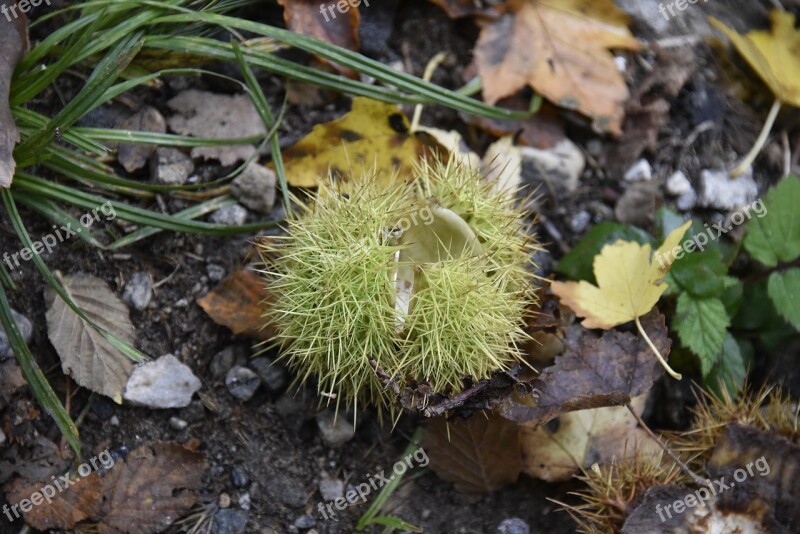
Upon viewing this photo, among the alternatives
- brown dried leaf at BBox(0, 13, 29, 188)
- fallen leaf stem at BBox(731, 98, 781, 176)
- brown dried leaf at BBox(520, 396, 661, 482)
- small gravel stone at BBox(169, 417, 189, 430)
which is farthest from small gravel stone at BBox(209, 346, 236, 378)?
fallen leaf stem at BBox(731, 98, 781, 176)

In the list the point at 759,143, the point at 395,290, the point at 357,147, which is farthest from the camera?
the point at 759,143

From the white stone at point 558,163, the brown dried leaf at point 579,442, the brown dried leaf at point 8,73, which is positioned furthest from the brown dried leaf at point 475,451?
the brown dried leaf at point 8,73

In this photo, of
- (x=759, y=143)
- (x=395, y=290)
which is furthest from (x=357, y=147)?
(x=759, y=143)

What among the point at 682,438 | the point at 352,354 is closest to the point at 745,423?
the point at 682,438

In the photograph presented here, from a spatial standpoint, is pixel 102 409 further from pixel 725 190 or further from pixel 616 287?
pixel 725 190

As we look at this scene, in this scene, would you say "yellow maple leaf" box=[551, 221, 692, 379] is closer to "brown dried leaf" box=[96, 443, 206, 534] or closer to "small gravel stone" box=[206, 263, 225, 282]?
"small gravel stone" box=[206, 263, 225, 282]

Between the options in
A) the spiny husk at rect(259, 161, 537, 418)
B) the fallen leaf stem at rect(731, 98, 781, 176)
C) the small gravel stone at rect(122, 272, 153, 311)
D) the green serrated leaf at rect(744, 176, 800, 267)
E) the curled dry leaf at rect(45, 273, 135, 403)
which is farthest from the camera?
the fallen leaf stem at rect(731, 98, 781, 176)

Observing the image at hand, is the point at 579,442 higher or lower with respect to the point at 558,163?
lower
